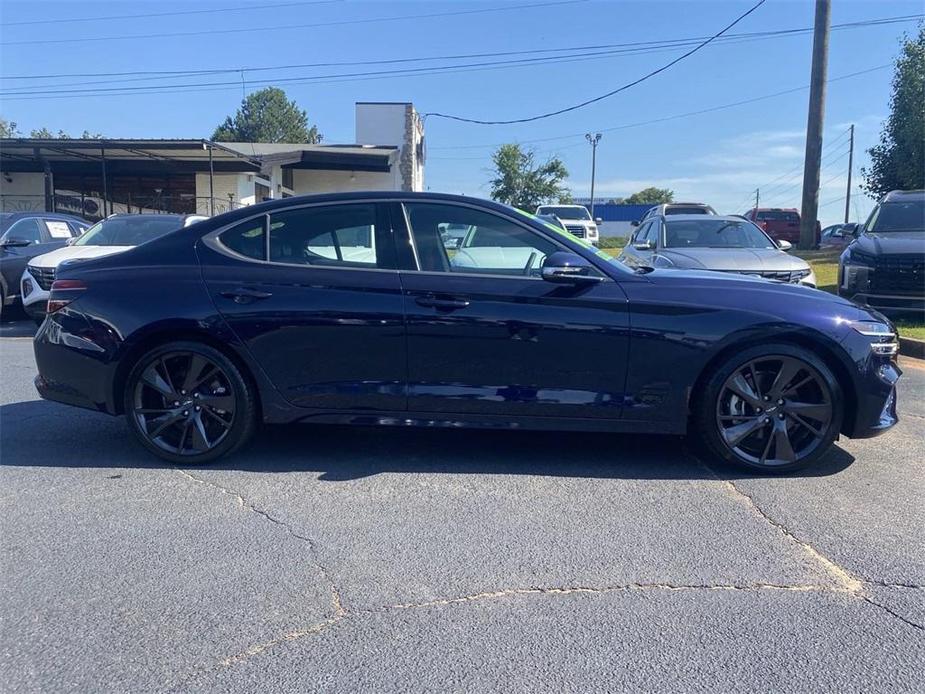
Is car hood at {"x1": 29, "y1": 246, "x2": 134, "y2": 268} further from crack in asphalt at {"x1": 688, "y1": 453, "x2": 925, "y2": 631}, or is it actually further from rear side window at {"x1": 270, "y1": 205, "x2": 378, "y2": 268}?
crack in asphalt at {"x1": 688, "y1": 453, "x2": 925, "y2": 631}

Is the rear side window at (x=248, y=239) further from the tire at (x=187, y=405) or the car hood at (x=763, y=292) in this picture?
the car hood at (x=763, y=292)

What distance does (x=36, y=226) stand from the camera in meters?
12.0

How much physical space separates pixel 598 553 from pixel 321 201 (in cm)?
270

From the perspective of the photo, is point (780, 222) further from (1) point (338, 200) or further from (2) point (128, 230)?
(1) point (338, 200)

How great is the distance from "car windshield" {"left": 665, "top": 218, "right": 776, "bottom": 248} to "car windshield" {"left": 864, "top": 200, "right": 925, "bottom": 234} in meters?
2.19

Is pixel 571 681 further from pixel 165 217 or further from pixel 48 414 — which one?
Result: pixel 165 217

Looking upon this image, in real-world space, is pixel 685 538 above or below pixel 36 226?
below

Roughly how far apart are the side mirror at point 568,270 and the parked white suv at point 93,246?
6977 mm

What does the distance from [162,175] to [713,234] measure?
21492mm

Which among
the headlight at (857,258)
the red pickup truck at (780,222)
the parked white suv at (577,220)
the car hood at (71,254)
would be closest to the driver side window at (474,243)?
the car hood at (71,254)

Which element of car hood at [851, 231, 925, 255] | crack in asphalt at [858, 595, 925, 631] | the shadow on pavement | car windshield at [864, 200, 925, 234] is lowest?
crack in asphalt at [858, 595, 925, 631]

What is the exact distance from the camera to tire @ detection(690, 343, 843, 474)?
4.36m

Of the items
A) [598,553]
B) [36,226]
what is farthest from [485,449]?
[36,226]

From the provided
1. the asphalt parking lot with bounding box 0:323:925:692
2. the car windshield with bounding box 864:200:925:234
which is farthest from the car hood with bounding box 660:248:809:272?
the asphalt parking lot with bounding box 0:323:925:692
